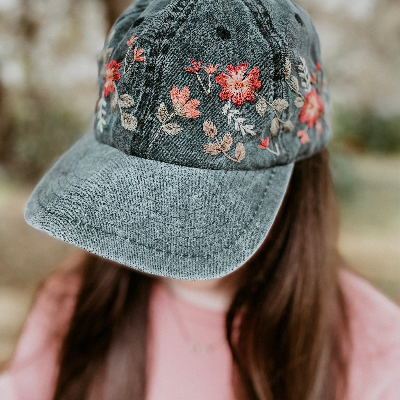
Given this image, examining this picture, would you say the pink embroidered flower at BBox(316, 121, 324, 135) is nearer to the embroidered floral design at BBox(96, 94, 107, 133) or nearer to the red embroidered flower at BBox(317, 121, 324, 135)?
the red embroidered flower at BBox(317, 121, 324, 135)

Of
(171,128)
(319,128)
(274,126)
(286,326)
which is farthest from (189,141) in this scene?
(286,326)

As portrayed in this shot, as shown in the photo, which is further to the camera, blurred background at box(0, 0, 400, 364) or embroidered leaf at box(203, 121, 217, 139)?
blurred background at box(0, 0, 400, 364)

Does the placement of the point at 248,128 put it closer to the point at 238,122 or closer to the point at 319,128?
the point at 238,122

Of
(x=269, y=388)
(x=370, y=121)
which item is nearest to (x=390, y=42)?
(x=370, y=121)

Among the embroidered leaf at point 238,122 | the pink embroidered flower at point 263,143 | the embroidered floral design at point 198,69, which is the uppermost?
the embroidered floral design at point 198,69

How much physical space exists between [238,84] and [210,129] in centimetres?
8

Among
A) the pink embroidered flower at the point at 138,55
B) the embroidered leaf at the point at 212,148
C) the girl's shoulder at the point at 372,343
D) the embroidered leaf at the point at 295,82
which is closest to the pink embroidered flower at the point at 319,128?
the embroidered leaf at the point at 295,82

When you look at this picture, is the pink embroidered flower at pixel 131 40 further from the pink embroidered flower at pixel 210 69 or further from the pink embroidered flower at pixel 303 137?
the pink embroidered flower at pixel 303 137

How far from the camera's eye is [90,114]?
9.39ft

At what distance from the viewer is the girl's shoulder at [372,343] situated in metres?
0.79

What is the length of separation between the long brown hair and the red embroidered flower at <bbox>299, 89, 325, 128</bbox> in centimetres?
13

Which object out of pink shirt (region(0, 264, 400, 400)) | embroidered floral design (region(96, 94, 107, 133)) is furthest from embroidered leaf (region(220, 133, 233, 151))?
pink shirt (region(0, 264, 400, 400))

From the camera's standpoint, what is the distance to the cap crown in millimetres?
510

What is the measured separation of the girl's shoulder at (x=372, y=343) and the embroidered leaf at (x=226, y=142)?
1.98 ft
